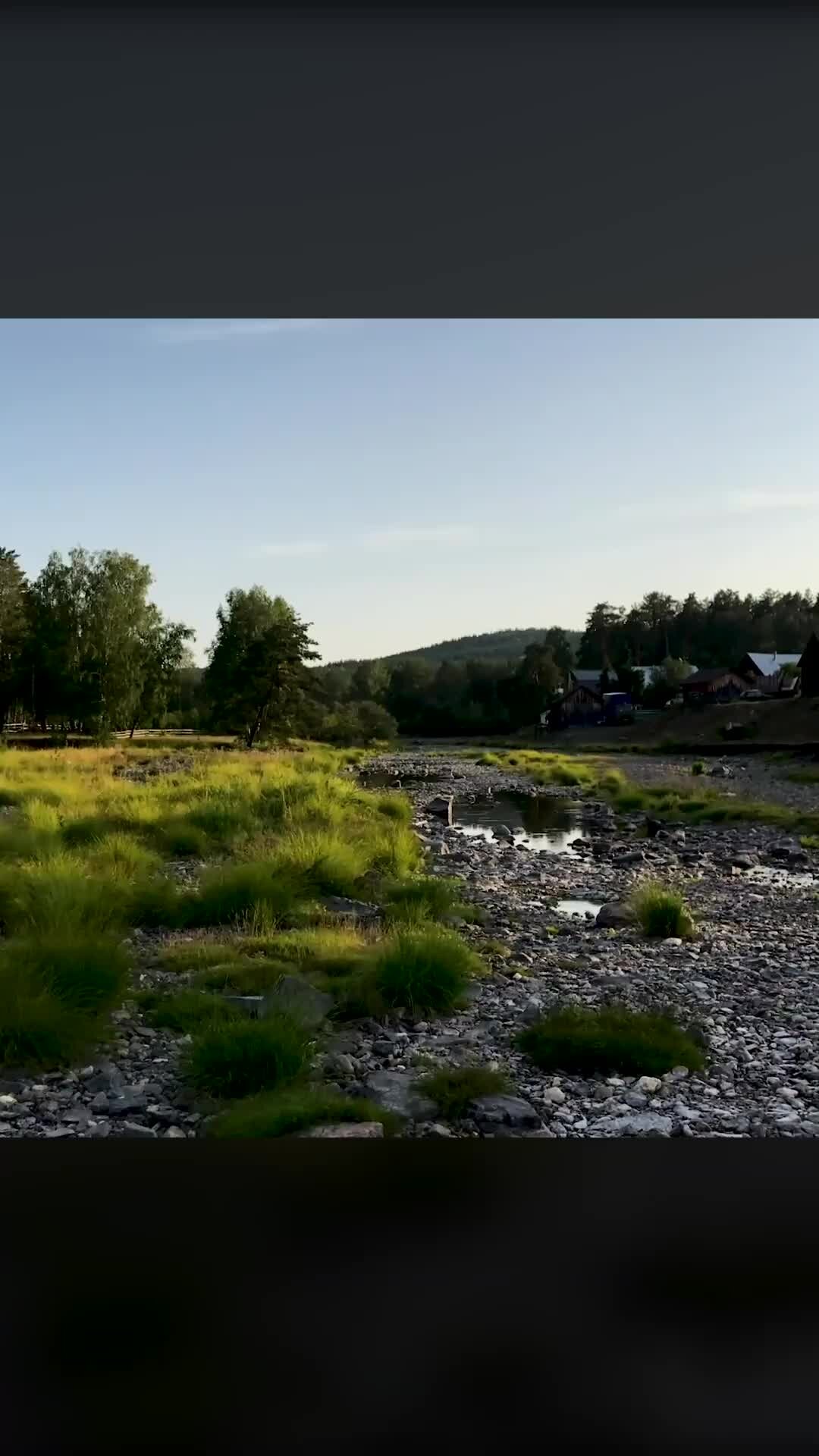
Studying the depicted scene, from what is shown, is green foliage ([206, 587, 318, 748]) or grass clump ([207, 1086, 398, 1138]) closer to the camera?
grass clump ([207, 1086, 398, 1138])

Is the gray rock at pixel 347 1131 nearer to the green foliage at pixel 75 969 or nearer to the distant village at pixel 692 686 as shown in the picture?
the green foliage at pixel 75 969

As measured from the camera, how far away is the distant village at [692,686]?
10.1 m

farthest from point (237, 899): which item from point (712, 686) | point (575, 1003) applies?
point (712, 686)

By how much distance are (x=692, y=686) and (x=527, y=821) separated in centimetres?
217

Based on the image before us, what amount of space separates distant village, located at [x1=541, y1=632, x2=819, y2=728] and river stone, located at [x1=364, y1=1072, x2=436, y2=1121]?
6.31 metres

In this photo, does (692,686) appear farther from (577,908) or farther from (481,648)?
(577,908)

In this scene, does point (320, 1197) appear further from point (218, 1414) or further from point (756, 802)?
point (756, 802)

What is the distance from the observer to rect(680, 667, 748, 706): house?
10.9 m

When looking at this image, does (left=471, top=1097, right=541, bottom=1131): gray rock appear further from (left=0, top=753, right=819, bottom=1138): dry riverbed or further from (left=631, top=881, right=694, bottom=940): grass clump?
(left=631, top=881, right=694, bottom=940): grass clump

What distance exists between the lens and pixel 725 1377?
5.80ft

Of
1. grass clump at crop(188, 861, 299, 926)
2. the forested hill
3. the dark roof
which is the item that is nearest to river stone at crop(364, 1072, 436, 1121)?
grass clump at crop(188, 861, 299, 926)

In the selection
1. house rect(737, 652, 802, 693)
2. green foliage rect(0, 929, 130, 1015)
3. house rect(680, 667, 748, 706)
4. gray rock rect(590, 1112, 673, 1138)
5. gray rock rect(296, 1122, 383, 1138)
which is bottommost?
gray rock rect(590, 1112, 673, 1138)

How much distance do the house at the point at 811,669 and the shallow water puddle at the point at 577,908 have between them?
617 cm

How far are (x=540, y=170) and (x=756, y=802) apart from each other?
9.94 meters
